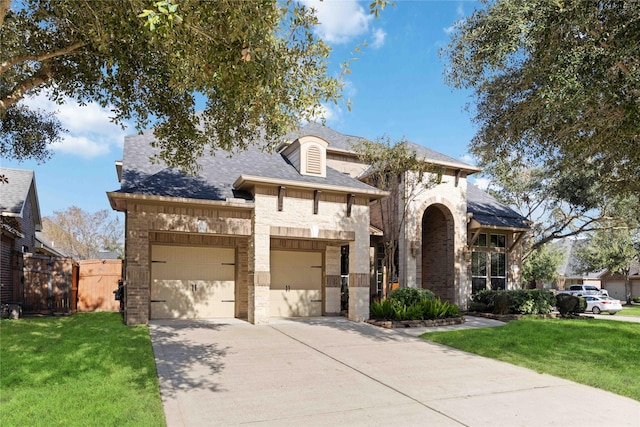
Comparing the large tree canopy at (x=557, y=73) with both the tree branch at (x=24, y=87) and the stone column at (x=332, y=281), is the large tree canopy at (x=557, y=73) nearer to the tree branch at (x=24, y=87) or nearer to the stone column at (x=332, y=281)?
the stone column at (x=332, y=281)

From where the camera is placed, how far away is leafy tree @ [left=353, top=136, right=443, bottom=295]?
16.3 metres

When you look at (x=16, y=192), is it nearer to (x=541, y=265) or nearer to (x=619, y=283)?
(x=541, y=265)

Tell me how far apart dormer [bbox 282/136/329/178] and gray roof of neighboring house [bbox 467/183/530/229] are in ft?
28.2

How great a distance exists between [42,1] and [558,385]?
1167 cm

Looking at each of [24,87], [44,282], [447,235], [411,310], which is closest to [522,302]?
[447,235]

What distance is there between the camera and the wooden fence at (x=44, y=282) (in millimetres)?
16828

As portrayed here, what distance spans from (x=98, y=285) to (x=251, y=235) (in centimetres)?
813

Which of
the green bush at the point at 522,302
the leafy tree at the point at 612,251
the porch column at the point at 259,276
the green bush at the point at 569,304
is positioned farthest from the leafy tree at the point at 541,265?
the porch column at the point at 259,276

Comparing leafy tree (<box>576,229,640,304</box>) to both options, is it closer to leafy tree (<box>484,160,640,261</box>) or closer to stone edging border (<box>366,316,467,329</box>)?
leafy tree (<box>484,160,640,261</box>)

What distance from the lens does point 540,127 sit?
11883 millimetres

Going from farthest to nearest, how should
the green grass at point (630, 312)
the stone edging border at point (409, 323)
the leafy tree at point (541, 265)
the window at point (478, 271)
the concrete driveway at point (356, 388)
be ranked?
the leafy tree at point (541, 265) → the green grass at point (630, 312) → the window at point (478, 271) → the stone edging border at point (409, 323) → the concrete driveway at point (356, 388)

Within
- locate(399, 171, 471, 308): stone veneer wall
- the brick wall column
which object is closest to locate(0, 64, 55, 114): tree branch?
the brick wall column

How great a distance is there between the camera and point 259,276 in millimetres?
13891

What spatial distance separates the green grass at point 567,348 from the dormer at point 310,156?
6.77 m
